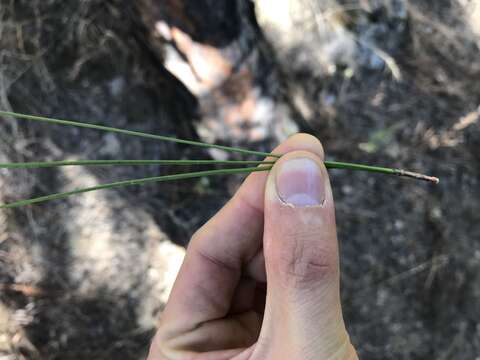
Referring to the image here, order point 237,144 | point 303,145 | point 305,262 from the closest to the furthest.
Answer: point 305,262 < point 303,145 < point 237,144

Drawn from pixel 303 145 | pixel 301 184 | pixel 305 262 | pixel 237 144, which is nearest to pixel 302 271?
pixel 305 262

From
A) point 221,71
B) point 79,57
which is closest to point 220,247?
point 221,71

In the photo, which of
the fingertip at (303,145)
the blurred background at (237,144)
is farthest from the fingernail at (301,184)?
the blurred background at (237,144)

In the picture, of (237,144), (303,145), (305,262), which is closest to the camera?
(305,262)

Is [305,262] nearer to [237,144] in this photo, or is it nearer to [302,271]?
[302,271]

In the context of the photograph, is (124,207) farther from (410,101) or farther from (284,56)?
(410,101)

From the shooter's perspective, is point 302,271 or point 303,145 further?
point 303,145

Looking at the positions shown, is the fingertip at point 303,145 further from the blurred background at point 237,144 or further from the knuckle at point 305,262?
the blurred background at point 237,144
